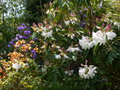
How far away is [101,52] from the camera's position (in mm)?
3016

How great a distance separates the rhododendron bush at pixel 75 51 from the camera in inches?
125

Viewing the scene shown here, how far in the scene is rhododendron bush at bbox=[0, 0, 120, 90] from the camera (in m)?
3.17

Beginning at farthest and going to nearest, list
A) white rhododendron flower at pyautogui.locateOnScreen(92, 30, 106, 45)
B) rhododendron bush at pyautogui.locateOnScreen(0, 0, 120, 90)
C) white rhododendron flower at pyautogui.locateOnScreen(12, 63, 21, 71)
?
white rhododendron flower at pyautogui.locateOnScreen(12, 63, 21, 71) → rhododendron bush at pyautogui.locateOnScreen(0, 0, 120, 90) → white rhododendron flower at pyautogui.locateOnScreen(92, 30, 106, 45)

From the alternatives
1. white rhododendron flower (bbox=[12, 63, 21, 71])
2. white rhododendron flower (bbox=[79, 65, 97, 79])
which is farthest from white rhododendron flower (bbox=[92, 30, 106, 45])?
white rhododendron flower (bbox=[12, 63, 21, 71])

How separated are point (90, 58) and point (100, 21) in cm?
62

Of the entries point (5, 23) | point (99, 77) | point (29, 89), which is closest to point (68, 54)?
point (99, 77)

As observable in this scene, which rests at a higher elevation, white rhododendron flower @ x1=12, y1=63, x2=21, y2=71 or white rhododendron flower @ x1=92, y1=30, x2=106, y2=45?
white rhododendron flower @ x1=12, y1=63, x2=21, y2=71

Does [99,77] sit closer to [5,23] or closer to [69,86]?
[69,86]

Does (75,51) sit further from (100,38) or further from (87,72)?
(100,38)

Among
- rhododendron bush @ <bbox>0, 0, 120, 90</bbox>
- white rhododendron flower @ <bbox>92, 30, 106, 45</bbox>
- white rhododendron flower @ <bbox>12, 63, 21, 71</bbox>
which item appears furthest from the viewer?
white rhododendron flower @ <bbox>12, 63, 21, 71</bbox>

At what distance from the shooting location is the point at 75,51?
3.48 meters

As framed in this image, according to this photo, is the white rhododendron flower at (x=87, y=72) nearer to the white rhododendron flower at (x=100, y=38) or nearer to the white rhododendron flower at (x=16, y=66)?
the white rhododendron flower at (x=100, y=38)

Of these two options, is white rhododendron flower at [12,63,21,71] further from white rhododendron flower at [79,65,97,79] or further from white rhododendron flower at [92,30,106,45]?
white rhododendron flower at [92,30,106,45]

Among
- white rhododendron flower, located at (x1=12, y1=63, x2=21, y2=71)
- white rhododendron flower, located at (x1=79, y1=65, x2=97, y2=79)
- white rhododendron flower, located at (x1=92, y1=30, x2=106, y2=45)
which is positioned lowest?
white rhododendron flower, located at (x1=79, y1=65, x2=97, y2=79)
